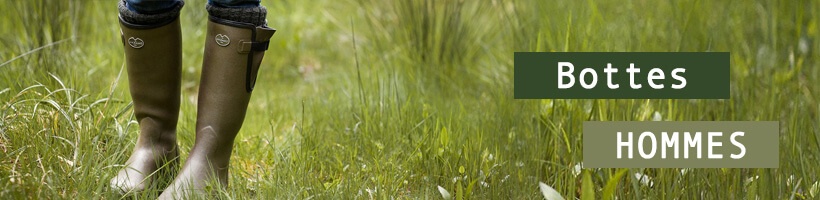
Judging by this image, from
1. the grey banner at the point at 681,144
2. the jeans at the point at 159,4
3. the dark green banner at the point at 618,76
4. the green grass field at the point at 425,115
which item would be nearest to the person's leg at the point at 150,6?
the jeans at the point at 159,4

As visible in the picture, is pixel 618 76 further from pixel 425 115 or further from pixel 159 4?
pixel 159 4

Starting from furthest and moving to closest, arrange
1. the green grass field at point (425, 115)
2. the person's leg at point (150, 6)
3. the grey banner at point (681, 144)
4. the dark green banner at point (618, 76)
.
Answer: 1. the dark green banner at point (618, 76)
2. the grey banner at point (681, 144)
3. the green grass field at point (425, 115)
4. the person's leg at point (150, 6)

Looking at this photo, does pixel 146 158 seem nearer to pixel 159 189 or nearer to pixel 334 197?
pixel 159 189

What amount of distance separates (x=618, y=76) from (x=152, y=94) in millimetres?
1110

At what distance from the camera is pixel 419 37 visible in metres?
2.79

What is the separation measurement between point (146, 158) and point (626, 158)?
1059 millimetres

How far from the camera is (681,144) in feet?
6.12

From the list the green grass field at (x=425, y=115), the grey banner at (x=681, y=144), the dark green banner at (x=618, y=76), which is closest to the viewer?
the green grass field at (x=425, y=115)

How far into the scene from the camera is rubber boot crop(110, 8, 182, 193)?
1.61 meters

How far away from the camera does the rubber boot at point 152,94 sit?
161 cm

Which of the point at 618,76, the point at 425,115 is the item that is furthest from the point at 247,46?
the point at 618,76

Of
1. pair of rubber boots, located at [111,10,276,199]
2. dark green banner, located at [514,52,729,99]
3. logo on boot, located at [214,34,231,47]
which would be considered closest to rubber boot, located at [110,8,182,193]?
pair of rubber boots, located at [111,10,276,199]

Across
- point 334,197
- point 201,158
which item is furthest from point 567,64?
point 201,158

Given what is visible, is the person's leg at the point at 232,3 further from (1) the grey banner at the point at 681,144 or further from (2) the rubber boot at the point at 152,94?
(1) the grey banner at the point at 681,144
